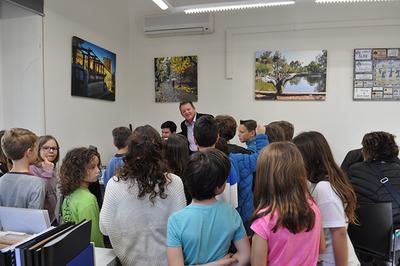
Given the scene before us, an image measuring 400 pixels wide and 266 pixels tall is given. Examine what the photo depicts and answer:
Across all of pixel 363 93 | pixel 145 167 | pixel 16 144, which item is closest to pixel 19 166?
pixel 16 144

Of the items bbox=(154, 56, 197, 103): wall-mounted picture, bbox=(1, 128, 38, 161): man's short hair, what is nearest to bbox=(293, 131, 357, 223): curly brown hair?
bbox=(1, 128, 38, 161): man's short hair

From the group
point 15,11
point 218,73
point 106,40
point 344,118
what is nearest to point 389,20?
point 344,118

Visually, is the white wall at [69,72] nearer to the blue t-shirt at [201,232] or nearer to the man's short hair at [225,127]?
the man's short hair at [225,127]

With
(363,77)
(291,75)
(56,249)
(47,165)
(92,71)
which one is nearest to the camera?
(56,249)

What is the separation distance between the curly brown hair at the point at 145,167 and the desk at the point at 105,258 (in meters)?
0.27

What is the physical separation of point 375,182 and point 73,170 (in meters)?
1.92

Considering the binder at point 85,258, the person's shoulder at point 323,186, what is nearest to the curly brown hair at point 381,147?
the person's shoulder at point 323,186

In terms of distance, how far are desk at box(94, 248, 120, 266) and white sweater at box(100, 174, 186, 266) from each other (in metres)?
0.06

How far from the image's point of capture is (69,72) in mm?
3533

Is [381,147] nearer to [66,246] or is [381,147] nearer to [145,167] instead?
[145,167]

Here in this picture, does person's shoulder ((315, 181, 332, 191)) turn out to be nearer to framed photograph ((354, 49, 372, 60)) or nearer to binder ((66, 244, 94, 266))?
binder ((66, 244, 94, 266))

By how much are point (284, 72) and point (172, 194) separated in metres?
3.44

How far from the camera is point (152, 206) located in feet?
4.62

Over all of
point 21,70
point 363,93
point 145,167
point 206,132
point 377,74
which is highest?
point 377,74
